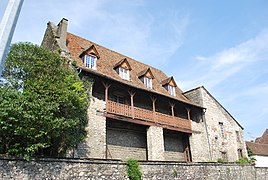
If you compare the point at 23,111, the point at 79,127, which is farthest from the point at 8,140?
the point at 79,127

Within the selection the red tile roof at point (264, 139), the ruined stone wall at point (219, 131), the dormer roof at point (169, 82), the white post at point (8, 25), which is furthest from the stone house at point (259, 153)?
the white post at point (8, 25)

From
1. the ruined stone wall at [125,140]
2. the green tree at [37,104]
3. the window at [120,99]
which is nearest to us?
the green tree at [37,104]

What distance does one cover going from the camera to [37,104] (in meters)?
9.19

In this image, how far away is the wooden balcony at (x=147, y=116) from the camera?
51.8ft

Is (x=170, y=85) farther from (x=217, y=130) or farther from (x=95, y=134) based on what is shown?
(x=95, y=134)

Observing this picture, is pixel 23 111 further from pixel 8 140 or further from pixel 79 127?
pixel 79 127

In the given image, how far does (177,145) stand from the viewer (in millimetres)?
20828

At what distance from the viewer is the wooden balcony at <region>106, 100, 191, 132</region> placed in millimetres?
15797

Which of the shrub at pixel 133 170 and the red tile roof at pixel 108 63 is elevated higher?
the red tile roof at pixel 108 63

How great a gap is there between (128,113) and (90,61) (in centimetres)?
432

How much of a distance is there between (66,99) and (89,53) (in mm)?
6881

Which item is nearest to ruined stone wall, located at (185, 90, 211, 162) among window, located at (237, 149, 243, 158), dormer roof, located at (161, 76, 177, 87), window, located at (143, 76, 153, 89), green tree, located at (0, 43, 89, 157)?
dormer roof, located at (161, 76, 177, 87)

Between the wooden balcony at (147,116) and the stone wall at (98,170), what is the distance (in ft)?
13.6

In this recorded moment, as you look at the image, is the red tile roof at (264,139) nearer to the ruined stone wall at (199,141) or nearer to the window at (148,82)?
the ruined stone wall at (199,141)
